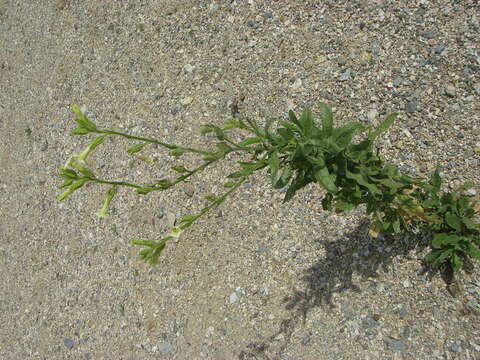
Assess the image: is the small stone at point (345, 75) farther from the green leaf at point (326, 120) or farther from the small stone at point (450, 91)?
the green leaf at point (326, 120)

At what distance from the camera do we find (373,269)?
220 centimetres

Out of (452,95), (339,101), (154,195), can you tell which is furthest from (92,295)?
(452,95)

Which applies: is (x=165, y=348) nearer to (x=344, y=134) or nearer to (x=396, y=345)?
(x=396, y=345)

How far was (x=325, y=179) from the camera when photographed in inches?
57.3

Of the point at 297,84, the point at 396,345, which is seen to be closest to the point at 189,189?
the point at 297,84

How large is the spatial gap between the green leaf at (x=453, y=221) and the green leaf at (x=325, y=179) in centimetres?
66

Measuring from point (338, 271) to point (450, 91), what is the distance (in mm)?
1009

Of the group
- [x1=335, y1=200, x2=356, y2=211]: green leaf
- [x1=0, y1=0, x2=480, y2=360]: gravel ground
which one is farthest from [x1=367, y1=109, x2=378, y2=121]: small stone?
[x1=335, y1=200, x2=356, y2=211]: green leaf

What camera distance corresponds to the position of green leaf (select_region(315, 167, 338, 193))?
1.43 m

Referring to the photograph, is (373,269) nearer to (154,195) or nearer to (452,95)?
(452,95)

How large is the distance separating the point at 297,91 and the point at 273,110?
175 mm

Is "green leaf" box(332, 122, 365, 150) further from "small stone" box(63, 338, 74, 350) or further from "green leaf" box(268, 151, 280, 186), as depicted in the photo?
"small stone" box(63, 338, 74, 350)

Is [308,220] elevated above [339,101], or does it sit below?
below

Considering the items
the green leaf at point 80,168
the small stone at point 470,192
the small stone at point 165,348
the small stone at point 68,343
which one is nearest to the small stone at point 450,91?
the small stone at point 470,192
